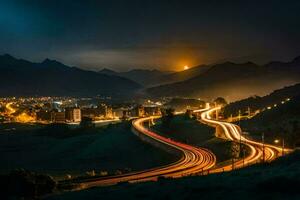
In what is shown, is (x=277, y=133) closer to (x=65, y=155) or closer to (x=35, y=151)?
(x=65, y=155)

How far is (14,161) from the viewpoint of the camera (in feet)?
311

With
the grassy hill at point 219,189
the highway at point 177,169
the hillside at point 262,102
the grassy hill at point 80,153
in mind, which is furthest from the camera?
the hillside at point 262,102

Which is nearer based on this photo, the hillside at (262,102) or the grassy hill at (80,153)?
the grassy hill at (80,153)

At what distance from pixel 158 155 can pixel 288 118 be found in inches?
1176

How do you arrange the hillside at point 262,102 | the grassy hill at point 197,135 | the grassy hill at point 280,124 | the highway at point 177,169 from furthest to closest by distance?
1. the hillside at point 262,102
2. the grassy hill at point 280,124
3. the grassy hill at point 197,135
4. the highway at point 177,169

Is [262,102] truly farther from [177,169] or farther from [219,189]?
[219,189]

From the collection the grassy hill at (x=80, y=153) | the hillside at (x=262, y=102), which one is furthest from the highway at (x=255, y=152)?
the hillside at (x=262, y=102)

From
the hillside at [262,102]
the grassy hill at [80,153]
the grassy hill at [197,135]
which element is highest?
the hillside at [262,102]

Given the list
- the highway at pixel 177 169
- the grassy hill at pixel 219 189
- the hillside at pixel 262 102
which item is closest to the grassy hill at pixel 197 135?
the highway at pixel 177 169

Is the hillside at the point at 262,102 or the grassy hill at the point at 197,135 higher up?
the hillside at the point at 262,102

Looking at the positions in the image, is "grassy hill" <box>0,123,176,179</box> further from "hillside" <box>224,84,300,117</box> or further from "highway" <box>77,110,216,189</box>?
"hillside" <box>224,84,300,117</box>

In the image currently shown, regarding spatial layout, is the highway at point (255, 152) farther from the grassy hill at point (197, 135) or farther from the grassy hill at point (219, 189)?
the grassy hill at point (219, 189)

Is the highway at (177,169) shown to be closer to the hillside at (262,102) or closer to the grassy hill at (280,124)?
the grassy hill at (280,124)

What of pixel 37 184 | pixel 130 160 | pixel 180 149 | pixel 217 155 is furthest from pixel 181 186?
pixel 130 160
